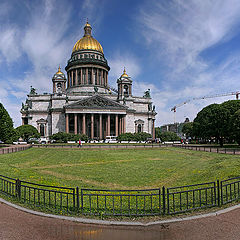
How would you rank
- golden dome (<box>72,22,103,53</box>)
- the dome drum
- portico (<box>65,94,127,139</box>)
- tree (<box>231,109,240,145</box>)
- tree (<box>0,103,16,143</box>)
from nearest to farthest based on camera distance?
tree (<box>231,109,240,145</box>) < tree (<box>0,103,16,143</box>) < portico (<box>65,94,127,139</box>) < the dome drum < golden dome (<box>72,22,103,53</box>)

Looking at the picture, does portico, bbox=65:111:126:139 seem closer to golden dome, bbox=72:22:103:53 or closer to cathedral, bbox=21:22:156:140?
cathedral, bbox=21:22:156:140

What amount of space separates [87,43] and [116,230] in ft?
307

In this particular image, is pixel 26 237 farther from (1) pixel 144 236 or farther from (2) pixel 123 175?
(2) pixel 123 175

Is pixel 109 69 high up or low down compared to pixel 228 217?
up

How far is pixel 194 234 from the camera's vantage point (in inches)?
290

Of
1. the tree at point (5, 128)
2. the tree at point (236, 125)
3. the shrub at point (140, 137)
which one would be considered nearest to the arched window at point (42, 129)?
the shrub at point (140, 137)

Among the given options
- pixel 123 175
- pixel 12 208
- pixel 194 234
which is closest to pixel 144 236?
pixel 194 234

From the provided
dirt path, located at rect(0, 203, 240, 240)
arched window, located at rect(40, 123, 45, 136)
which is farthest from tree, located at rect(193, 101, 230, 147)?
arched window, located at rect(40, 123, 45, 136)

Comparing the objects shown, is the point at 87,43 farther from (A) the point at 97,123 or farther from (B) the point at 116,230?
(B) the point at 116,230

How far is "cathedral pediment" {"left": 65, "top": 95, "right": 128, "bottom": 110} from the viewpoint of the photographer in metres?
72.9

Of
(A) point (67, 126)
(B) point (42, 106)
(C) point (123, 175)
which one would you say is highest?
(B) point (42, 106)

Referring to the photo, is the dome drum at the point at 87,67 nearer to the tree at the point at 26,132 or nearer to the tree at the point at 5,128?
the tree at the point at 26,132

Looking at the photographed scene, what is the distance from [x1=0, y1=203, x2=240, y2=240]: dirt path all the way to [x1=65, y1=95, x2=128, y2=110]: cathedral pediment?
213 feet

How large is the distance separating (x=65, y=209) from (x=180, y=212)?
4693 mm
